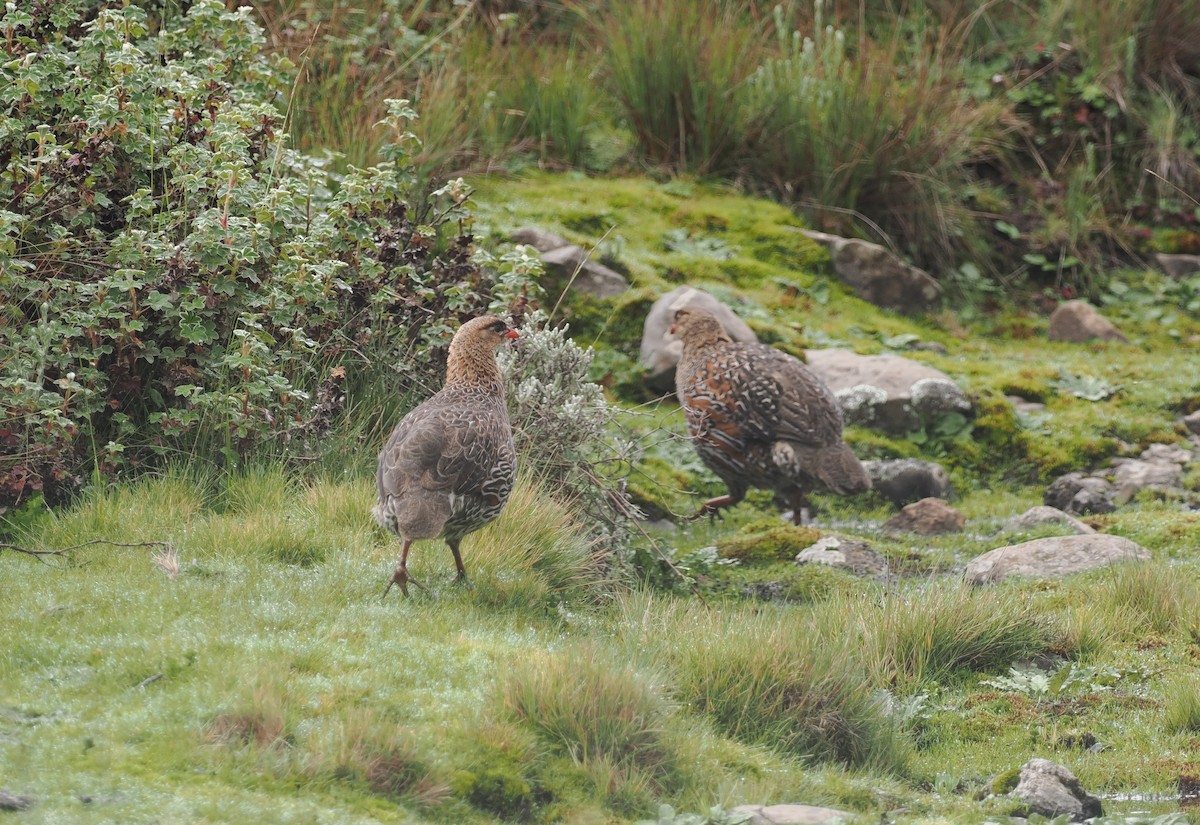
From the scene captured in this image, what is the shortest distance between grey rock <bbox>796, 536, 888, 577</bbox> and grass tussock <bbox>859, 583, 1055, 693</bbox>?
1525mm

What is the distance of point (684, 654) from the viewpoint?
5941 millimetres

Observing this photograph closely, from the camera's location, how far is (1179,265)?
14.6 metres

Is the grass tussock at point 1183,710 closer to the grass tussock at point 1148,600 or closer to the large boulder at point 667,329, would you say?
the grass tussock at point 1148,600

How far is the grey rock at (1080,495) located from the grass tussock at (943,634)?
10.0 feet

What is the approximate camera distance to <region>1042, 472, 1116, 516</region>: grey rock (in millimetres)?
9742

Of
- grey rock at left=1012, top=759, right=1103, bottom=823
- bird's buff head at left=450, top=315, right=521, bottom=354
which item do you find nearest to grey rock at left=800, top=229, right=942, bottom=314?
bird's buff head at left=450, top=315, right=521, bottom=354

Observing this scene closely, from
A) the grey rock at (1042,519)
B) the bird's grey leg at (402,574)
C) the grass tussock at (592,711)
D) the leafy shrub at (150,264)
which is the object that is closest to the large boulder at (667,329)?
the grey rock at (1042,519)

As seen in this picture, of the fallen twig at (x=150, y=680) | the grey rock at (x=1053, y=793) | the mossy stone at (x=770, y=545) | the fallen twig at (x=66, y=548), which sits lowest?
the mossy stone at (x=770, y=545)

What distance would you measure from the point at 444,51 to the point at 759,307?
3826mm

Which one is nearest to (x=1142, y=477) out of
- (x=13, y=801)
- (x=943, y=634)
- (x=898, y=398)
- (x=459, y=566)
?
(x=898, y=398)

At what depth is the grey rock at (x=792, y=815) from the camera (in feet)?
15.4

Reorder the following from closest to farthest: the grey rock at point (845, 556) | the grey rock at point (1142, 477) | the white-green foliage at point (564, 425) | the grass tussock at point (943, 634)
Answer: the grass tussock at point (943, 634), the white-green foliage at point (564, 425), the grey rock at point (845, 556), the grey rock at point (1142, 477)

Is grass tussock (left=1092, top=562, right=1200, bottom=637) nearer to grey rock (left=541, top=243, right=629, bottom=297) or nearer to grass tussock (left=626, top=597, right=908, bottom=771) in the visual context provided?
grass tussock (left=626, top=597, right=908, bottom=771)

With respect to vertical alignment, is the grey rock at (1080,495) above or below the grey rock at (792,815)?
below
